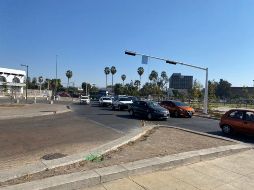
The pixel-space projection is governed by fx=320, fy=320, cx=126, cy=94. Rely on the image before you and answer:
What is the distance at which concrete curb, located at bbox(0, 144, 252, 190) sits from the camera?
19.2 feet

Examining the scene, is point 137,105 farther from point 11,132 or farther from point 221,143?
point 221,143

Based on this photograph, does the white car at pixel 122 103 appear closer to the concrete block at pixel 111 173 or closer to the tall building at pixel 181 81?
the concrete block at pixel 111 173

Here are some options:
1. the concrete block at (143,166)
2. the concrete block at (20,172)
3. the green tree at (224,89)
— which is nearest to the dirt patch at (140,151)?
the concrete block at (20,172)

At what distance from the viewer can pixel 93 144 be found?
37.8 ft

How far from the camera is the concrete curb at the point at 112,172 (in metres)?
5.86

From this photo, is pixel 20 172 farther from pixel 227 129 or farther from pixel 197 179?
pixel 227 129

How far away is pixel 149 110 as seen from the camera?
82.9 feet

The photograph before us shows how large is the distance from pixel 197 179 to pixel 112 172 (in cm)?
188

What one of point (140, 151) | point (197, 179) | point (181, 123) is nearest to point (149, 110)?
point (181, 123)

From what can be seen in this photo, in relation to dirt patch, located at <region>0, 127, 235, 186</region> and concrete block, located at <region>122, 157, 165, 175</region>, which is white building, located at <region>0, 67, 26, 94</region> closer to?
dirt patch, located at <region>0, 127, 235, 186</region>

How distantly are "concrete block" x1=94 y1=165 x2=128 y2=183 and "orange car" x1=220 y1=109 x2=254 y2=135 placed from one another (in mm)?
9887

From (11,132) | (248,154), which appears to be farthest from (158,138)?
(11,132)

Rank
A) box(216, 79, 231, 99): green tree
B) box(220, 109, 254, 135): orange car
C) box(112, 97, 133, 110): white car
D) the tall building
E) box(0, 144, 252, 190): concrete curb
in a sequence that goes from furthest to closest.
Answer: box(216, 79, 231, 99): green tree, the tall building, box(112, 97, 133, 110): white car, box(220, 109, 254, 135): orange car, box(0, 144, 252, 190): concrete curb

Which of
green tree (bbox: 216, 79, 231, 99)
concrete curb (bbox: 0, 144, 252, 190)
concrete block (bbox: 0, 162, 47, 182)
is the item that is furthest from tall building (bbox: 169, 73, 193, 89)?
concrete block (bbox: 0, 162, 47, 182)
